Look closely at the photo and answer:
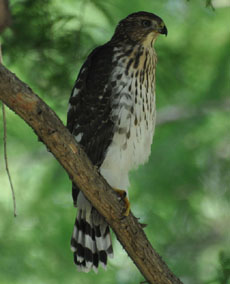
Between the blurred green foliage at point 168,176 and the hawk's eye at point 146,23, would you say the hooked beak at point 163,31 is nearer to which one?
the hawk's eye at point 146,23

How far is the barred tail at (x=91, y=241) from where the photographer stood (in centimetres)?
489

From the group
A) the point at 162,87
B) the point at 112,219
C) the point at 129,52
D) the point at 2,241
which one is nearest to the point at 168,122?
the point at 162,87

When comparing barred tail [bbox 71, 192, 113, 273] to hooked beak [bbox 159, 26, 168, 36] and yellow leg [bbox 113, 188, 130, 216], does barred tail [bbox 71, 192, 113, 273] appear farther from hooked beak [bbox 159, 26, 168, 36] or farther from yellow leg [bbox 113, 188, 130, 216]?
hooked beak [bbox 159, 26, 168, 36]

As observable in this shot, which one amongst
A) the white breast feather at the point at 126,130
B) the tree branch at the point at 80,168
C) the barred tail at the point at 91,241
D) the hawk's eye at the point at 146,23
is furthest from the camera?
the hawk's eye at the point at 146,23

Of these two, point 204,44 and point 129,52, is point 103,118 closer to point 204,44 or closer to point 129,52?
point 129,52

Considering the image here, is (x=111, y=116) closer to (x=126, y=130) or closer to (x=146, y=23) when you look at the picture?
(x=126, y=130)

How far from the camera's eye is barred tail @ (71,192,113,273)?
489 centimetres

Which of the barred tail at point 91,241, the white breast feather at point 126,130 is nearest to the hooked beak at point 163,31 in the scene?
the white breast feather at point 126,130

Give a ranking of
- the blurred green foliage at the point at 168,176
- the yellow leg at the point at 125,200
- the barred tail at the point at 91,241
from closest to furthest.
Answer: the yellow leg at the point at 125,200, the barred tail at the point at 91,241, the blurred green foliage at the point at 168,176

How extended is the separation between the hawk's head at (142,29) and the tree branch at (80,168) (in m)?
1.44

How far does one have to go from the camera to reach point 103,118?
4.55 metres

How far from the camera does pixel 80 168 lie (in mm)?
3805

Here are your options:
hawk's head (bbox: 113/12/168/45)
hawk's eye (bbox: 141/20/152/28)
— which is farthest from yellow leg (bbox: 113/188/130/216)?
hawk's eye (bbox: 141/20/152/28)

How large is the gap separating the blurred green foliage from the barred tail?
140cm
